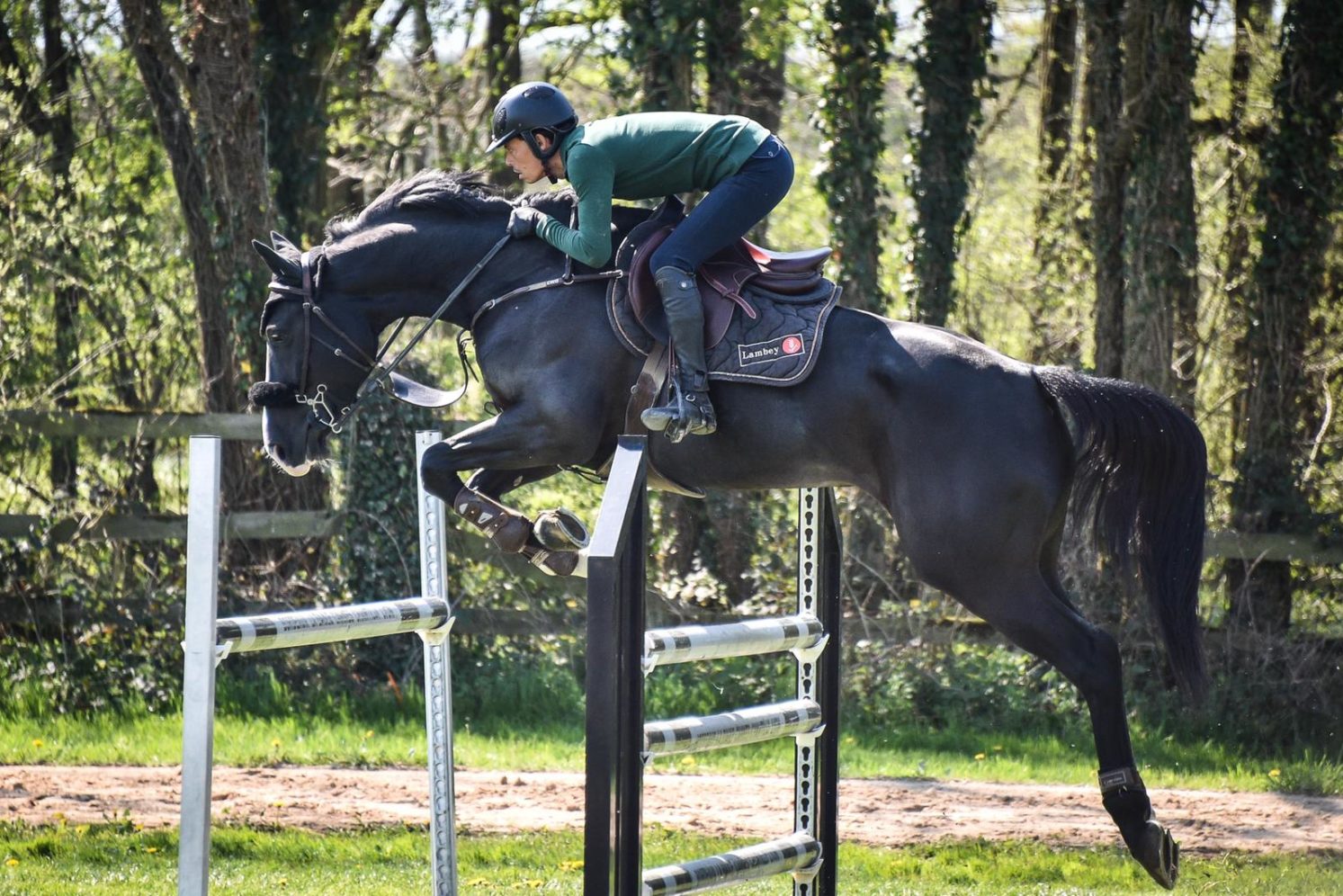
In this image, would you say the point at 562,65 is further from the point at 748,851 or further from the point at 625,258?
the point at 748,851

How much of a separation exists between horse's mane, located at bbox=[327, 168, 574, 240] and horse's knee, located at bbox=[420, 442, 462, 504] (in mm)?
858

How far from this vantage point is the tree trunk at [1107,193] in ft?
29.1

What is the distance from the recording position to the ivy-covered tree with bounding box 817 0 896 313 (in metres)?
8.84

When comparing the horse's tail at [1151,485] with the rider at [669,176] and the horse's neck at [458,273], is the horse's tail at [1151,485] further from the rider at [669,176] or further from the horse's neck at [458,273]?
the horse's neck at [458,273]

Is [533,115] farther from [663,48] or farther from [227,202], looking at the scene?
[227,202]

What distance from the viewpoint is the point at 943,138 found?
9.34 m

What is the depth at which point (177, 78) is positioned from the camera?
883cm

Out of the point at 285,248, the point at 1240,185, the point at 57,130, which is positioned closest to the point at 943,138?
the point at 1240,185

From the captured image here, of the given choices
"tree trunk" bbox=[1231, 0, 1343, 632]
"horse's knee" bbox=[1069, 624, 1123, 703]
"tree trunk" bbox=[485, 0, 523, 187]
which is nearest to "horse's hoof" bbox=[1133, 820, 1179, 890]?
"horse's knee" bbox=[1069, 624, 1123, 703]

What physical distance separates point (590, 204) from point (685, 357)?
555 millimetres

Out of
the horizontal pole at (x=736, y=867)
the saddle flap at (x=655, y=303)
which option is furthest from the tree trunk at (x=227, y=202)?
the horizontal pole at (x=736, y=867)

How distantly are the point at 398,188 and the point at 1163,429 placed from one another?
8.81 feet

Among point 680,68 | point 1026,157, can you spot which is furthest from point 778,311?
point 1026,157

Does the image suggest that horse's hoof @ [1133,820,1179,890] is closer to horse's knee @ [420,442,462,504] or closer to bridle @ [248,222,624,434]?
horse's knee @ [420,442,462,504]
